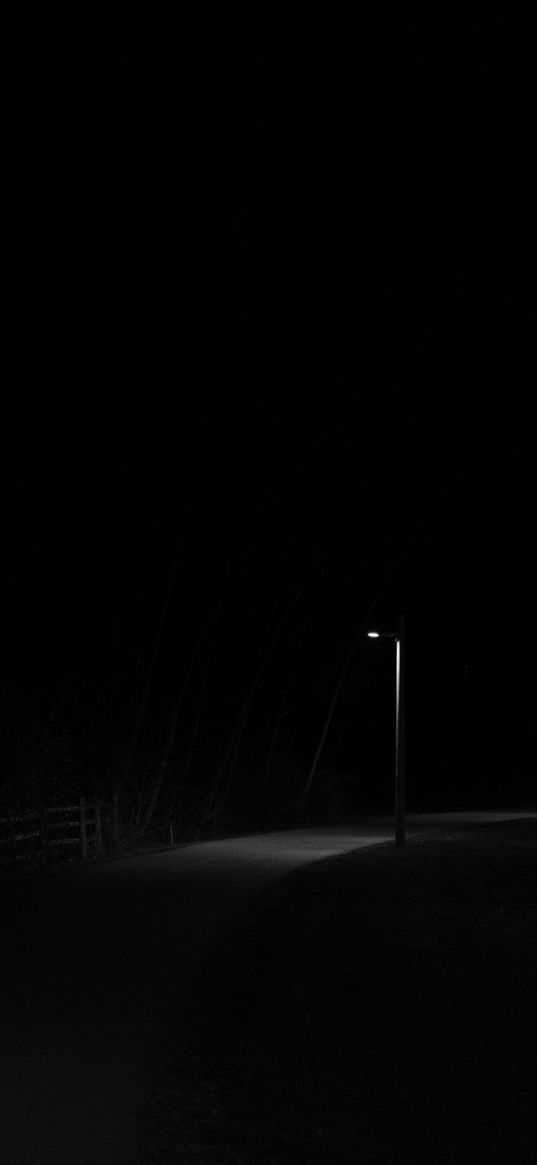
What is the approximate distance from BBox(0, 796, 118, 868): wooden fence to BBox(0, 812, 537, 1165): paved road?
0.92 meters

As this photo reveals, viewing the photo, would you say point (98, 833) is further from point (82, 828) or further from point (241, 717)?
point (241, 717)

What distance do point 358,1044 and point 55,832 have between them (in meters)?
16.3

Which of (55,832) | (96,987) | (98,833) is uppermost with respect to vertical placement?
(96,987)

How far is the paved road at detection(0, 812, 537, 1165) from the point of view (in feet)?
22.5

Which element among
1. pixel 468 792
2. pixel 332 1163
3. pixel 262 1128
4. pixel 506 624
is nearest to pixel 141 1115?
pixel 262 1128

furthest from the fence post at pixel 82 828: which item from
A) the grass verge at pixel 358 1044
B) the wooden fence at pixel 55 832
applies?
the grass verge at pixel 358 1044

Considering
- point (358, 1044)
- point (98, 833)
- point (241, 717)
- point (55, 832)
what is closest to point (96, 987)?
point (358, 1044)

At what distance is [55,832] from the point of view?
80.8 feet

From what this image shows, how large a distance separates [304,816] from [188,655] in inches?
308

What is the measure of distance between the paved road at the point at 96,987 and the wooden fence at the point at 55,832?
0.92 meters

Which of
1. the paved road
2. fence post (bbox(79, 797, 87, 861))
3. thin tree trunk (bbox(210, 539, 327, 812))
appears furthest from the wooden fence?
thin tree trunk (bbox(210, 539, 327, 812))

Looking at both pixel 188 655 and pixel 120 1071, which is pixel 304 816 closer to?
pixel 188 655

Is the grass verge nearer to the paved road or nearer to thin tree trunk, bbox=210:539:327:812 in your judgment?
the paved road

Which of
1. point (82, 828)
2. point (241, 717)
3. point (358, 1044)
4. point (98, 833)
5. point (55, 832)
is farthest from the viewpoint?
point (241, 717)
